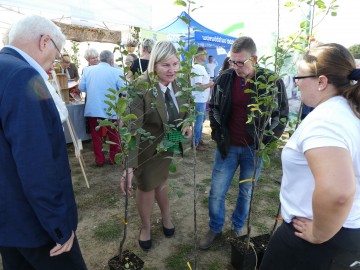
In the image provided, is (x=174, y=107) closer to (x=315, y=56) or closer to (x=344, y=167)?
(x=315, y=56)

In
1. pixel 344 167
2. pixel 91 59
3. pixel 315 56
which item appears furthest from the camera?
pixel 91 59

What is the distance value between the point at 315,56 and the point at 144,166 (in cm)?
158

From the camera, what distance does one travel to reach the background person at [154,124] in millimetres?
2082

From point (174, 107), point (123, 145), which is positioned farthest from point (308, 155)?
point (174, 107)

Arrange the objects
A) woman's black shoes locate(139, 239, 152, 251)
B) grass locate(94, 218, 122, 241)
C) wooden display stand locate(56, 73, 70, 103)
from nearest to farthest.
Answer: woman's black shoes locate(139, 239, 152, 251), grass locate(94, 218, 122, 241), wooden display stand locate(56, 73, 70, 103)

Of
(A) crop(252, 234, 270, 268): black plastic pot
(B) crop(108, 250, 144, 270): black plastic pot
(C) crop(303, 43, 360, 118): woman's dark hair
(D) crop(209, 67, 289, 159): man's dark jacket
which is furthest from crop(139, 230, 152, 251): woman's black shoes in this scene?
(C) crop(303, 43, 360, 118): woman's dark hair

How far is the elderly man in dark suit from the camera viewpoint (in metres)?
1.09

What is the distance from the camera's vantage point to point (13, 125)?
1084 mm

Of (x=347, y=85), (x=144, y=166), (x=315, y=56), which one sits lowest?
(x=144, y=166)

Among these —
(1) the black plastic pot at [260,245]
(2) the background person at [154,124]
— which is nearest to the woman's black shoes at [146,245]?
(2) the background person at [154,124]

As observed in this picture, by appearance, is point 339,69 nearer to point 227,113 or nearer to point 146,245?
point 227,113

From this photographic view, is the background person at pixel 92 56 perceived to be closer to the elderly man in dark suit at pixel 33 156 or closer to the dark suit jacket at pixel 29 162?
the elderly man in dark suit at pixel 33 156

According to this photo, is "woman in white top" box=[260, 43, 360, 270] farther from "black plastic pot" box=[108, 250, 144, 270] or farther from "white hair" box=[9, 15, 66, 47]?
"white hair" box=[9, 15, 66, 47]


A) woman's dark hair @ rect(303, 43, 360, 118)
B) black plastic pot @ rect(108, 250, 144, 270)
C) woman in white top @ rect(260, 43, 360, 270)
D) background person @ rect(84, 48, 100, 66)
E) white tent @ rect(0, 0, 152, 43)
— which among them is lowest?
black plastic pot @ rect(108, 250, 144, 270)
